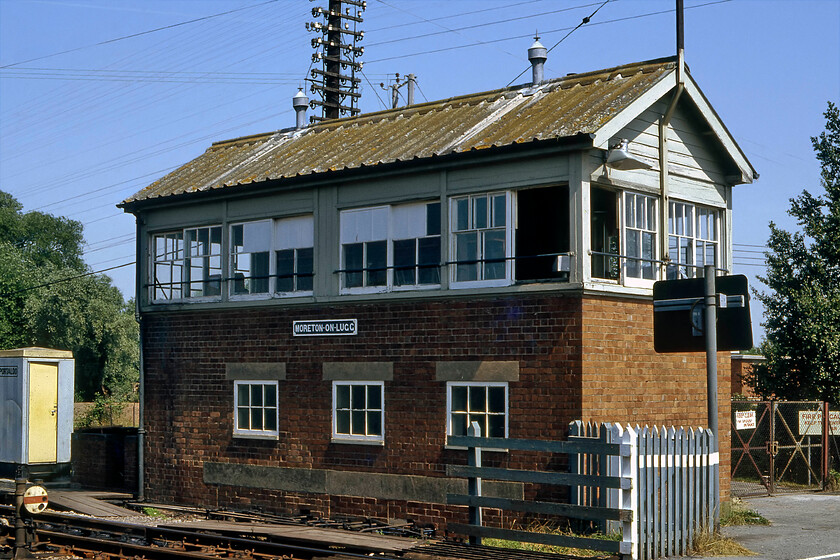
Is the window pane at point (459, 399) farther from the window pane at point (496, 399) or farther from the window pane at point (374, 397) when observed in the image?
the window pane at point (374, 397)

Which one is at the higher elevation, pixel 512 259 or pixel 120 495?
pixel 512 259

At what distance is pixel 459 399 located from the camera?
607 inches

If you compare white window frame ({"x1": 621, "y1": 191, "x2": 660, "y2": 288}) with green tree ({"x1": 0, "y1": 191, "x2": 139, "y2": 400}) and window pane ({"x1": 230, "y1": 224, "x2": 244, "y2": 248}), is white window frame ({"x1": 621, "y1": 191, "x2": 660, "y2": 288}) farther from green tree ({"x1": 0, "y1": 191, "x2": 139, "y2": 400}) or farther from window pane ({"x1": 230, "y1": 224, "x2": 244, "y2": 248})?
green tree ({"x1": 0, "y1": 191, "x2": 139, "y2": 400})

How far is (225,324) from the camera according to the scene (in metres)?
18.6

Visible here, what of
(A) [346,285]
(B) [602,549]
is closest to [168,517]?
(A) [346,285]

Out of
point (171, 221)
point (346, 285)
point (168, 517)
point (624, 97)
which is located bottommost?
point (168, 517)

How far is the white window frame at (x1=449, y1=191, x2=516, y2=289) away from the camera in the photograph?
14914 mm

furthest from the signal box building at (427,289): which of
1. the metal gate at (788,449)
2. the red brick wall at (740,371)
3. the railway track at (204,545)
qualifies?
the red brick wall at (740,371)

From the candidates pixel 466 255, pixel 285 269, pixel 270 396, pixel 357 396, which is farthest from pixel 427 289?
pixel 270 396

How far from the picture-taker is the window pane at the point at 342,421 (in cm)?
1684

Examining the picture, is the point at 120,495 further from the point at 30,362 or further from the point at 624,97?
the point at 624,97

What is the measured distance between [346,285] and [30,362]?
7306 millimetres

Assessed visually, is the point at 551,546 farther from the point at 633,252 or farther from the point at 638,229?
the point at 638,229

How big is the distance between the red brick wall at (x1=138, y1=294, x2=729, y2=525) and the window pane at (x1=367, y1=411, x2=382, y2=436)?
0.77 ft
